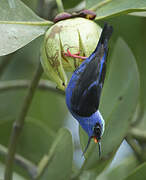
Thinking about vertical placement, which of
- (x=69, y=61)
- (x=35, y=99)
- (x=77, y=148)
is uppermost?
(x=69, y=61)

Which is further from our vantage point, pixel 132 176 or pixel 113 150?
pixel 113 150

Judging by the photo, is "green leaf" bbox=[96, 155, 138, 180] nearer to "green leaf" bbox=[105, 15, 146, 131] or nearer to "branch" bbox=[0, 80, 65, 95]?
"green leaf" bbox=[105, 15, 146, 131]

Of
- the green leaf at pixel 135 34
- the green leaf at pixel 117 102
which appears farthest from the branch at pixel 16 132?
the green leaf at pixel 135 34

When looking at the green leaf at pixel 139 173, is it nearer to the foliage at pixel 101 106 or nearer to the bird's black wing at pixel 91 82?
the foliage at pixel 101 106

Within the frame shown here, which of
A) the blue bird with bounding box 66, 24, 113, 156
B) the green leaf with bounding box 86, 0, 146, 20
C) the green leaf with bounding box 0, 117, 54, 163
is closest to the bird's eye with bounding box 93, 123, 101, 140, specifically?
the blue bird with bounding box 66, 24, 113, 156

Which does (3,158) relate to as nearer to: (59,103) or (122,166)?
(122,166)

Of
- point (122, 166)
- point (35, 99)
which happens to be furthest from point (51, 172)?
point (35, 99)

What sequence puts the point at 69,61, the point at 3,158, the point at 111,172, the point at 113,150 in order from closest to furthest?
1. the point at 69,61
2. the point at 113,150
3. the point at 111,172
4. the point at 3,158
